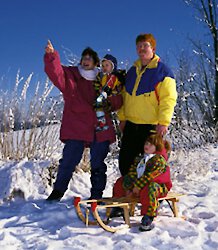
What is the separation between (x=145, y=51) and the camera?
11.8ft

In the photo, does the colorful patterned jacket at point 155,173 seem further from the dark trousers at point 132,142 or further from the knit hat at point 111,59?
the knit hat at point 111,59

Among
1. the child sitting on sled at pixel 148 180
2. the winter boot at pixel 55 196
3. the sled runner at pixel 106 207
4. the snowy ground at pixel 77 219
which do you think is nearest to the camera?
the snowy ground at pixel 77 219

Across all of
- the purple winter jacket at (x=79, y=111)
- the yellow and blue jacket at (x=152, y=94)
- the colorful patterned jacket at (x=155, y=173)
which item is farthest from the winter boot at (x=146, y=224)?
the purple winter jacket at (x=79, y=111)

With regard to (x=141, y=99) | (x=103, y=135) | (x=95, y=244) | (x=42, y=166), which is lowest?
(x=95, y=244)

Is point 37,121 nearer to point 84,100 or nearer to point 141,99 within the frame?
point 84,100

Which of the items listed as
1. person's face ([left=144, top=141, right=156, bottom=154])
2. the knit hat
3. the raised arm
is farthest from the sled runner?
the knit hat

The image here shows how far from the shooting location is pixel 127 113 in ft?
12.3

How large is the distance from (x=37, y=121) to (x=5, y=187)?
1243mm

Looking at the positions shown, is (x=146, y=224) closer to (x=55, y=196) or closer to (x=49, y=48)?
(x=55, y=196)

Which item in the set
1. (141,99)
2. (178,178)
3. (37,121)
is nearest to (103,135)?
(141,99)

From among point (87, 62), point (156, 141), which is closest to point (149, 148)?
point (156, 141)

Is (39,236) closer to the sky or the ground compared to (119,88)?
closer to the ground

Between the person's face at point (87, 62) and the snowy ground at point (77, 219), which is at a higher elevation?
the person's face at point (87, 62)

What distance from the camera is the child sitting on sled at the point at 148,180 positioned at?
318 cm
